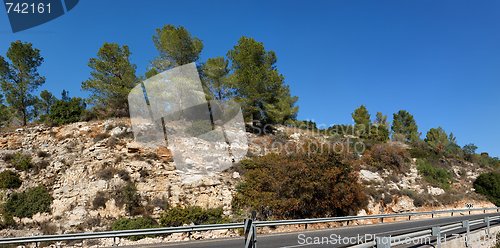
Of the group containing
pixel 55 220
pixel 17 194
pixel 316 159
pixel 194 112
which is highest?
pixel 194 112

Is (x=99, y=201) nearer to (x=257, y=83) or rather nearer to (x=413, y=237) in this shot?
(x=413, y=237)

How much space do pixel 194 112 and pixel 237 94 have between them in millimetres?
5578

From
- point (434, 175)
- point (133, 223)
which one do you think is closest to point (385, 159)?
point (434, 175)

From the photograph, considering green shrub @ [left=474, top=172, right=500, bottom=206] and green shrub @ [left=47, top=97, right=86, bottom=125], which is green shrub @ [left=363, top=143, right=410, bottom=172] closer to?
green shrub @ [left=474, top=172, right=500, bottom=206]

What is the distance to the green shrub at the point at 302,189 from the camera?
23594 millimetres

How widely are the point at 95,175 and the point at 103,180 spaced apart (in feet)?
4.00

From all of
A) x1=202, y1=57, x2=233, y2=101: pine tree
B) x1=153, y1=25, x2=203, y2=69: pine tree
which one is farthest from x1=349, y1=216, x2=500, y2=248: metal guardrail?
x1=153, y1=25, x2=203, y2=69: pine tree

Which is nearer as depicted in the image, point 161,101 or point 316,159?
point 316,159

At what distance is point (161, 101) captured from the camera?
35.5 metres

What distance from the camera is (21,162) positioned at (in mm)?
26250

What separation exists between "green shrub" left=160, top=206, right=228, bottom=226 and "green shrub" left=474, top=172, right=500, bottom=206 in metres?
38.4

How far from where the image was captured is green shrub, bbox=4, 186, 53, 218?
21195mm

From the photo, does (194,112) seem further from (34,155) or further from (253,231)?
(253,231)

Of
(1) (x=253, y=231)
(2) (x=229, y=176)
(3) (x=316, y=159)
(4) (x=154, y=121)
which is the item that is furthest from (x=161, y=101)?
(1) (x=253, y=231)
